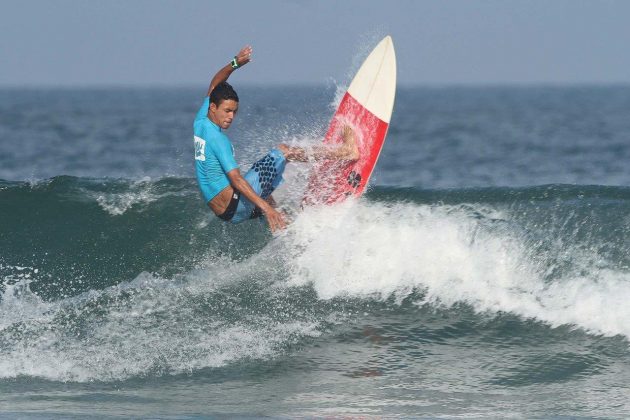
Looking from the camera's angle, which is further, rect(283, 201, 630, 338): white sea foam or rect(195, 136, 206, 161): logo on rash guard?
rect(283, 201, 630, 338): white sea foam

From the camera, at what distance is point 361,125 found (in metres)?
9.59

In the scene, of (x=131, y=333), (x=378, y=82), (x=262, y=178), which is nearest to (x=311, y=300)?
(x=262, y=178)

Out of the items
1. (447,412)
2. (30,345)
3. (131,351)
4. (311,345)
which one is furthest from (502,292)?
(30,345)

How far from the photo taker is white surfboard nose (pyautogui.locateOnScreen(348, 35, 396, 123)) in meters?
9.61

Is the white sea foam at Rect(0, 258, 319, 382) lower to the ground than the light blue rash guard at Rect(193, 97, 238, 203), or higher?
lower

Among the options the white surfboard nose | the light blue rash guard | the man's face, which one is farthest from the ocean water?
the man's face

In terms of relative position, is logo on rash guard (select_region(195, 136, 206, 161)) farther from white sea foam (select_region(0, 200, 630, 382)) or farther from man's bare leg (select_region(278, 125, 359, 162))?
white sea foam (select_region(0, 200, 630, 382))

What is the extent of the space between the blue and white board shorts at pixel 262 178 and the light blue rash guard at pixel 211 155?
0.26 metres

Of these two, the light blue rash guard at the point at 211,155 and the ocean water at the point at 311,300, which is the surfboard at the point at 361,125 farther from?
the light blue rash guard at the point at 211,155

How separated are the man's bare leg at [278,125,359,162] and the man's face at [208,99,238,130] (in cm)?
84

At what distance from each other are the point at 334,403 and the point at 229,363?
1129mm

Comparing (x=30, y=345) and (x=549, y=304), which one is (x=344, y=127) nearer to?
(x=549, y=304)

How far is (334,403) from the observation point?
6535 mm

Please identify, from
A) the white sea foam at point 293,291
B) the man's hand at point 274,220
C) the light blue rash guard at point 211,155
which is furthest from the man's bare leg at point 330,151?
the man's hand at point 274,220
